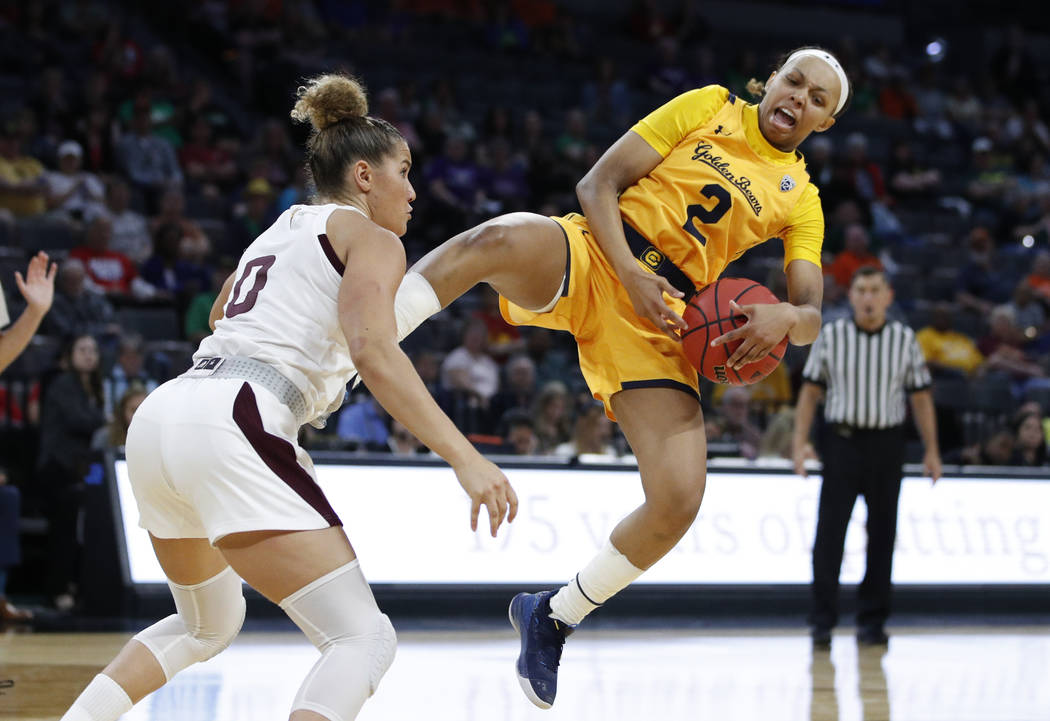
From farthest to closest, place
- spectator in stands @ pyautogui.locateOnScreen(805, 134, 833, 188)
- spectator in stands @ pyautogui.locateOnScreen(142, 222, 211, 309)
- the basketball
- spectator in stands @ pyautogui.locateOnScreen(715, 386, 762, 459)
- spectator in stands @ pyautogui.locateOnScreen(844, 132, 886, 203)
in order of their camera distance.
Result: spectator in stands @ pyautogui.locateOnScreen(844, 132, 886, 203), spectator in stands @ pyautogui.locateOnScreen(805, 134, 833, 188), spectator in stands @ pyautogui.locateOnScreen(142, 222, 211, 309), spectator in stands @ pyautogui.locateOnScreen(715, 386, 762, 459), the basketball

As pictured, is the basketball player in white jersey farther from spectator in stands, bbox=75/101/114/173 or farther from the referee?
spectator in stands, bbox=75/101/114/173

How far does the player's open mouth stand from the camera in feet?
13.5

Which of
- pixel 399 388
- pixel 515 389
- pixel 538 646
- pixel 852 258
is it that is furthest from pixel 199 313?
pixel 399 388

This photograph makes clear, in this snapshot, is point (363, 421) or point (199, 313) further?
point (199, 313)

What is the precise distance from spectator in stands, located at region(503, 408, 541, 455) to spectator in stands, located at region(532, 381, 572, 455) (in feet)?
0.46

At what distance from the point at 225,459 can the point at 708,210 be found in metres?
2.01

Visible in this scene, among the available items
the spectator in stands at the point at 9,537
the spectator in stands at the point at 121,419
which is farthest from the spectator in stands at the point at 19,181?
the spectator in stands at the point at 9,537

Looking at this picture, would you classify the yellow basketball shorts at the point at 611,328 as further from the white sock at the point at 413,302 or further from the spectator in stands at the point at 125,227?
the spectator in stands at the point at 125,227

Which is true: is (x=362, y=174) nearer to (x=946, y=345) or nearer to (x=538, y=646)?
(x=538, y=646)

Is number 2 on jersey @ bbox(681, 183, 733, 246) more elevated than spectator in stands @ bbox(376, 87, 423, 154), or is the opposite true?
spectator in stands @ bbox(376, 87, 423, 154)

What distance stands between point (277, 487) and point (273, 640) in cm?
404

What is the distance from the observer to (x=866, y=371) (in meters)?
7.07

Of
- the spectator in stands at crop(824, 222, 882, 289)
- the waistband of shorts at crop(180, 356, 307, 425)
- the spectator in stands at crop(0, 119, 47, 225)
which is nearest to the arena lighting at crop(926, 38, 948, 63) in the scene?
the spectator in stands at crop(824, 222, 882, 289)

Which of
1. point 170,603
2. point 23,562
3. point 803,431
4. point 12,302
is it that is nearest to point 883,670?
point 803,431
